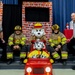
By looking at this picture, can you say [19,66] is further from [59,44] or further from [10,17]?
[10,17]

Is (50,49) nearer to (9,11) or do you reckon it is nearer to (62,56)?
(62,56)

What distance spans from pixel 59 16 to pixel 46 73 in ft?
12.4

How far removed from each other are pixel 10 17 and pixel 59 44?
1.86 meters

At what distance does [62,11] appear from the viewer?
26.1 feet

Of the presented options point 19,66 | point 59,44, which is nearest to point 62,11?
point 59,44

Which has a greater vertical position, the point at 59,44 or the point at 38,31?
the point at 38,31

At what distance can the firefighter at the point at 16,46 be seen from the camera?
19.1ft

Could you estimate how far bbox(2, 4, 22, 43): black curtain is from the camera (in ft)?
23.3

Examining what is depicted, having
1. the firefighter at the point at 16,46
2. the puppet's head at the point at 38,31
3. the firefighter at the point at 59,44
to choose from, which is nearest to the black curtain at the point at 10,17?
the firefighter at the point at 16,46

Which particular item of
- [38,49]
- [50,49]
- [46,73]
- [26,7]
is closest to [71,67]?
[50,49]

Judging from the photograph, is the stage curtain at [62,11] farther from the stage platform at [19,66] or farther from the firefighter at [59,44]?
the stage platform at [19,66]

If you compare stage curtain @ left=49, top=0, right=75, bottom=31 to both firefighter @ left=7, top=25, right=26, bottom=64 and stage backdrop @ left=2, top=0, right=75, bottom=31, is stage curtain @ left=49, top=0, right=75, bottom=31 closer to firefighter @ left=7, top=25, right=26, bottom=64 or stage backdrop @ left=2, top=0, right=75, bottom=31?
stage backdrop @ left=2, top=0, right=75, bottom=31

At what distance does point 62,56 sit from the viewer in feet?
19.2

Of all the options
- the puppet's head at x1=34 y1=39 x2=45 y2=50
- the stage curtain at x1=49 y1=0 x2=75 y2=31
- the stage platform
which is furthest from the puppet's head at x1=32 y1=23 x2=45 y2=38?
the stage curtain at x1=49 y1=0 x2=75 y2=31
